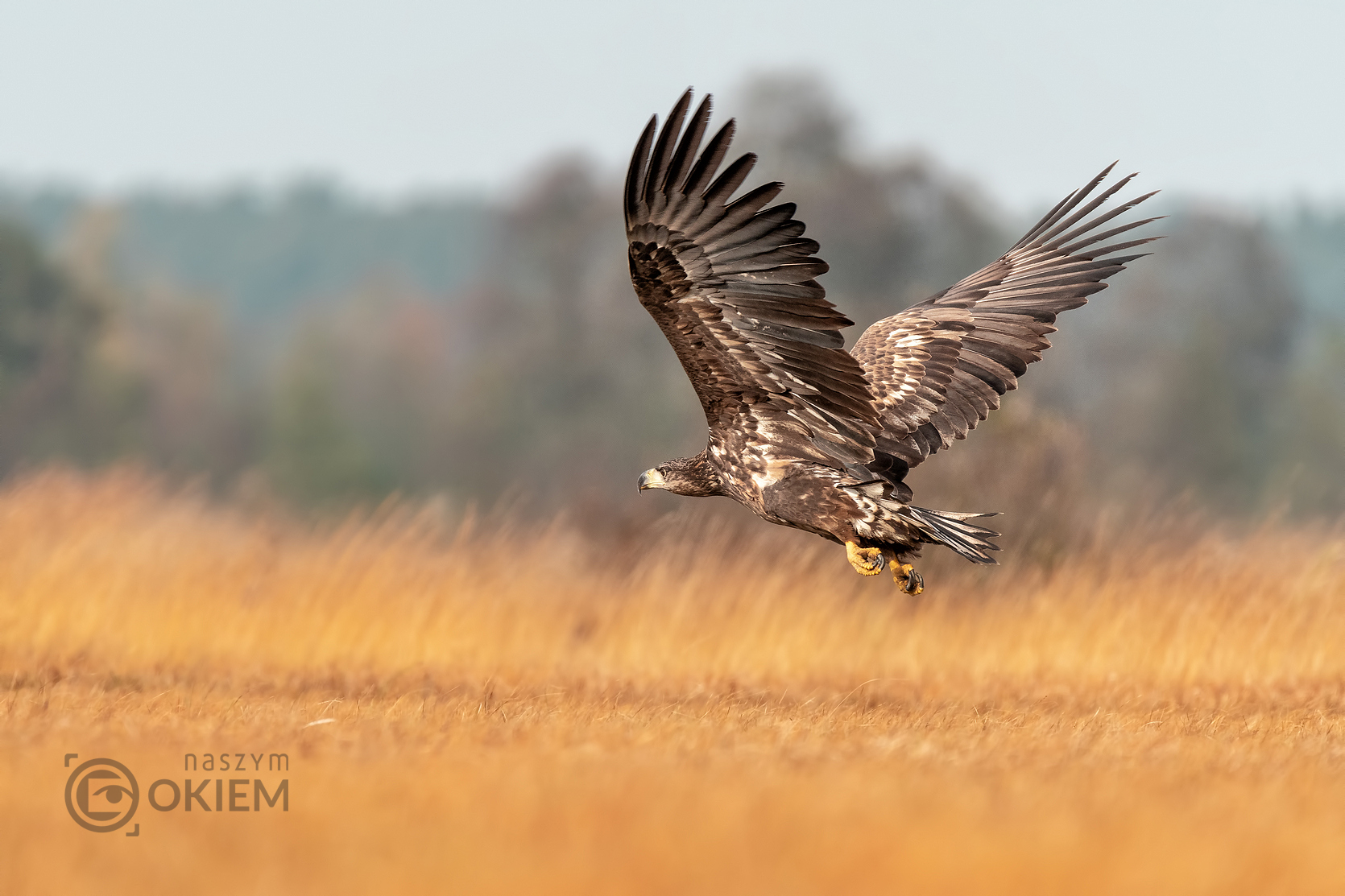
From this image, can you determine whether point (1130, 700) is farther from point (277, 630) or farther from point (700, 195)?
point (277, 630)

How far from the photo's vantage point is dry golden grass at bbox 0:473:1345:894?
13.0ft

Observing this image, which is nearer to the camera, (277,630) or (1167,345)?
(277,630)

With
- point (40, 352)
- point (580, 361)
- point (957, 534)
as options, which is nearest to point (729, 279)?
point (957, 534)

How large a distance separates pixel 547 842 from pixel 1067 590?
8255 mm

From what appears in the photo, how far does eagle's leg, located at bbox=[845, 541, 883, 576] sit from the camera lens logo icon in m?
4.00

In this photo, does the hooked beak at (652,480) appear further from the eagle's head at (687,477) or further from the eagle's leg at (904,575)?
the eagle's leg at (904,575)

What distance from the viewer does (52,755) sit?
513 centimetres

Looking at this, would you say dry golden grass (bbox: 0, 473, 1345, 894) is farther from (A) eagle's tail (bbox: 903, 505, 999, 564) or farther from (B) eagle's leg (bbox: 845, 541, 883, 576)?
(A) eagle's tail (bbox: 903, 505, 999, 564)

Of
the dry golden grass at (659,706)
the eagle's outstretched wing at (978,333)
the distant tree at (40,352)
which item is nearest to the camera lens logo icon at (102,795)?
the dry golden grass at (659,706)

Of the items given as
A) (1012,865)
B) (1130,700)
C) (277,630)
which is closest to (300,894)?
(1012,865)

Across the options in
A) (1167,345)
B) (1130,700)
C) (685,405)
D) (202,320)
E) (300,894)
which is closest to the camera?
(300,894)

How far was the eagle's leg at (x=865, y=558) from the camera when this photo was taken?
A: 25.7 feet

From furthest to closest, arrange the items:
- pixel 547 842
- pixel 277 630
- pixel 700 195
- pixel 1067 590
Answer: pixel 1067 590 < pixel 277 630 < pixel 700 195 < pixel 547 842

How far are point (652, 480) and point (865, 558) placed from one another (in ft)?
4.57
